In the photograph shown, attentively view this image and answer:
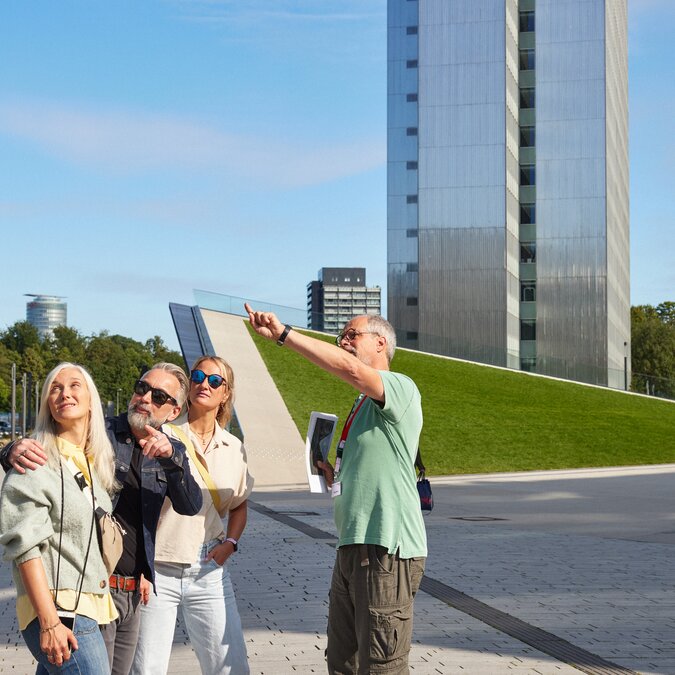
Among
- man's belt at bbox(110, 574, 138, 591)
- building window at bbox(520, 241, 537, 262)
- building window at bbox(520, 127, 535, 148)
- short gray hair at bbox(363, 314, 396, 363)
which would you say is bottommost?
man's belt at bbox(110, 574, 138, 591)

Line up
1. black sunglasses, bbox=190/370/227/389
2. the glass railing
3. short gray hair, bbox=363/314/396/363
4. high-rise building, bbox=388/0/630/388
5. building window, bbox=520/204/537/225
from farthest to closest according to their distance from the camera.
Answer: building window, bbox=520/204/537/225 < high-rise building, bbox=388/0/630/388 < the glass railing < black sunglasses, bbox=190/370/227/389 < short gray hair, bbox=363/314/396/363

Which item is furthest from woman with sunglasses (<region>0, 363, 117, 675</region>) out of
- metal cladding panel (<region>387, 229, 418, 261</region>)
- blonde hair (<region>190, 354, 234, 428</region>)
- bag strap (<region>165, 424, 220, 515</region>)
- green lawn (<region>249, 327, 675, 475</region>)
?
metal cladding panel (<region>387, 229, 418, 261</region>)

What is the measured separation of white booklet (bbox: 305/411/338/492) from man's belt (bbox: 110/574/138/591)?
0.92 meters

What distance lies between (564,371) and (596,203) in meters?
14.7

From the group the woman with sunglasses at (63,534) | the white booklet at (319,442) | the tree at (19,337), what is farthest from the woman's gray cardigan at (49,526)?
the tree at (19,337)

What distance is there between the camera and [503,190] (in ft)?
205

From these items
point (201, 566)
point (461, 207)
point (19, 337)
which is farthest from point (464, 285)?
point (19, 337)

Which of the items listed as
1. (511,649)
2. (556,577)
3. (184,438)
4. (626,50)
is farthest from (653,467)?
(626,50)

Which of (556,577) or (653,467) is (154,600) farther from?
(653,467)

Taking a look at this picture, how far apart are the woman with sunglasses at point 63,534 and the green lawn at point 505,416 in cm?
2865

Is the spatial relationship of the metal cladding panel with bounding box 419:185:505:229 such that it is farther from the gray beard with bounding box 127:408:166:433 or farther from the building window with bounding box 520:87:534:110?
the gray beard with bounding box 127:408:166:433

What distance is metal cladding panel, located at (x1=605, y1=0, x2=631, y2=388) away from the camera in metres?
65.8

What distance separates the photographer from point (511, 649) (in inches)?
280

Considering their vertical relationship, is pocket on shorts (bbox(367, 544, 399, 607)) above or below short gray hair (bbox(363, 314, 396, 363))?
below
